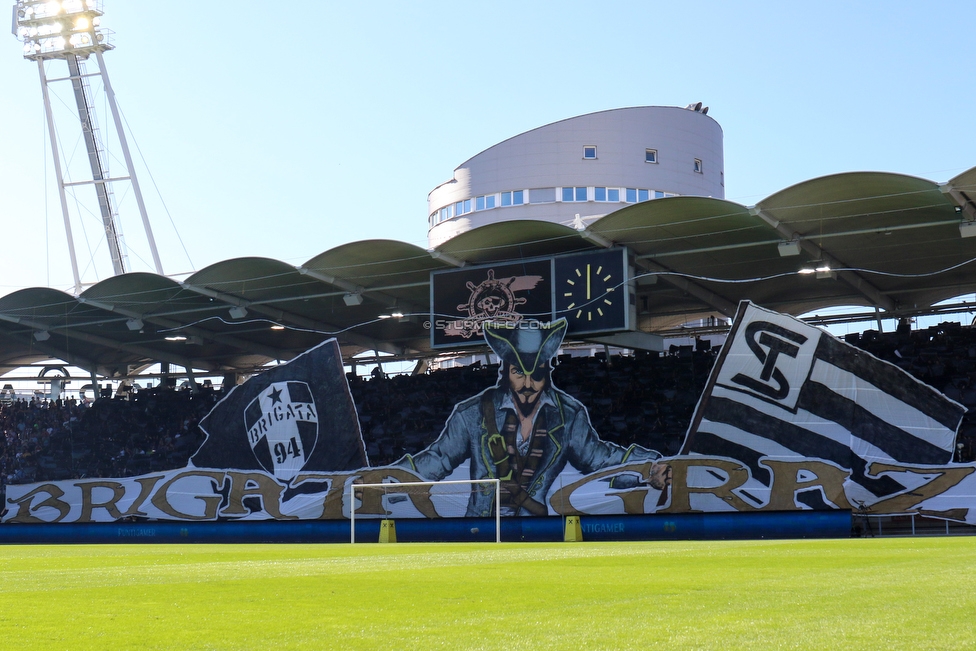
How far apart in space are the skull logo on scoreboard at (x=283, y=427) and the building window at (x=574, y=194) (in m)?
24.8

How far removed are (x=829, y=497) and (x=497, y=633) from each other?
881 inches

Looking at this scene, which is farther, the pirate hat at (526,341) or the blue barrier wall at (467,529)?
the pirate hat at (526,341)

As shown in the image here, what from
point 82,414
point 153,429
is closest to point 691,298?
point 153,429

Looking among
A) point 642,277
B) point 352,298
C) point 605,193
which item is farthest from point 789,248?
point 605,193

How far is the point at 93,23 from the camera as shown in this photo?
150 feet

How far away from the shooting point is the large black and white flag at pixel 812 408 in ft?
83.7

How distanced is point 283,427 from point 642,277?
1280 centimetres

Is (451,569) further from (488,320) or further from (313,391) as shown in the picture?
(313,391)

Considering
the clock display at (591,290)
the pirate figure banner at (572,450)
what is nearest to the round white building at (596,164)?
the pirate figure banner at (572,450)

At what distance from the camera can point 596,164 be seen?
Answer: 5503 centimetres

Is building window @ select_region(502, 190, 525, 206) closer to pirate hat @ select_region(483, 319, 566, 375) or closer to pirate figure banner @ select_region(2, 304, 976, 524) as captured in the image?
pirate figure banner @ select_region(2, 304, 976, 524)

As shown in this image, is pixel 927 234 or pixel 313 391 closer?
pixel 927 234

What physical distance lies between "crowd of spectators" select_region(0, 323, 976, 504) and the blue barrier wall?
12.4 ft

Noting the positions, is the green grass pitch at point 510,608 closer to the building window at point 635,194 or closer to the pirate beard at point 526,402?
the pirate beard at point 526,402
